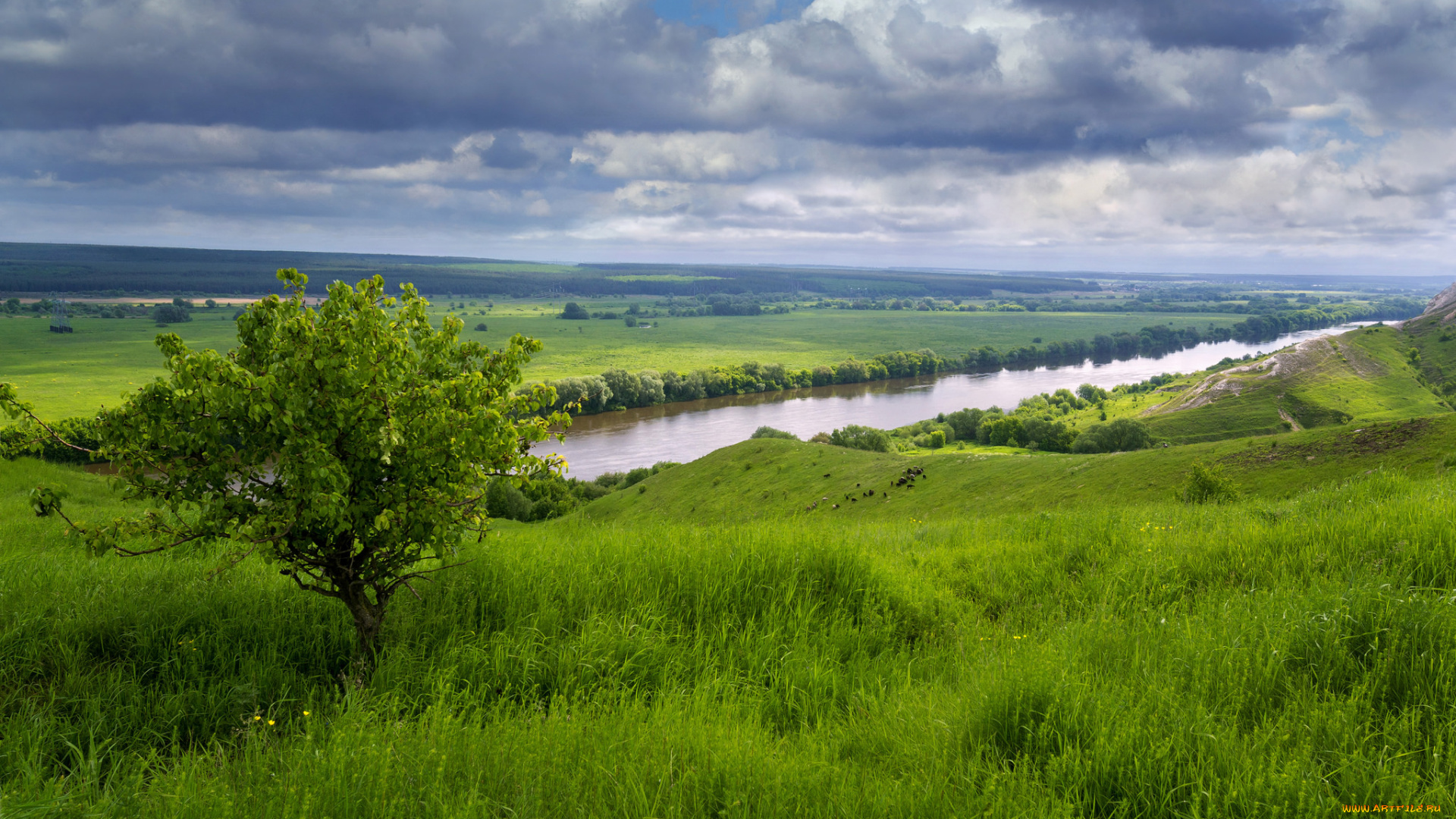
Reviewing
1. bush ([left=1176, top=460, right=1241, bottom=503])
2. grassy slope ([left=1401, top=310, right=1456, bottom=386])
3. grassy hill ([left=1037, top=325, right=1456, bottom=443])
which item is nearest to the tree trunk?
bush ([left=1176, top=460, right=1241, bottom=503])

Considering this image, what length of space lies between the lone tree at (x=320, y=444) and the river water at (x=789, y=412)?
74579 mm

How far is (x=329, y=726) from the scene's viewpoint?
3.95 metres

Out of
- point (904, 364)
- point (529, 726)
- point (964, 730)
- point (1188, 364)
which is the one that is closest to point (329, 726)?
point (529, 726)

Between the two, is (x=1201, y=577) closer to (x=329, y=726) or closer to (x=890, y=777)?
(x=890, y=777)

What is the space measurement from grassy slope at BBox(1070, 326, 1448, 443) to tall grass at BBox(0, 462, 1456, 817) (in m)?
99.2

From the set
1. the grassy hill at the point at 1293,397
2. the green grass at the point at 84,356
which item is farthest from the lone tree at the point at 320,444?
the green grass at the point at 84,356

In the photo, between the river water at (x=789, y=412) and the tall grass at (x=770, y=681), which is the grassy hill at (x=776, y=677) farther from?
the river water at (x=789, y=412)

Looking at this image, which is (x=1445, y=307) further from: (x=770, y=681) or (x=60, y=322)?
(x=60, y=322)

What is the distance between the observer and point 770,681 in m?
4.71

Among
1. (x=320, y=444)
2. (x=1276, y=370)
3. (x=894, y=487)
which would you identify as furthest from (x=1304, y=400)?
(x=320, y=444)

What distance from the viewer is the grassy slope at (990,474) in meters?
31.3

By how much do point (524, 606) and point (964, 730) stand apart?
3.36m

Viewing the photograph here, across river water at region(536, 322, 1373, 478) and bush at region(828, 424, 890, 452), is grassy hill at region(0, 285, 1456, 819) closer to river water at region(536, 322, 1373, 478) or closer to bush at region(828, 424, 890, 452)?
river water at region(536, 322, 1373, 478)

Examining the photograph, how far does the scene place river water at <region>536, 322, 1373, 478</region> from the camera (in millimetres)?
101562
